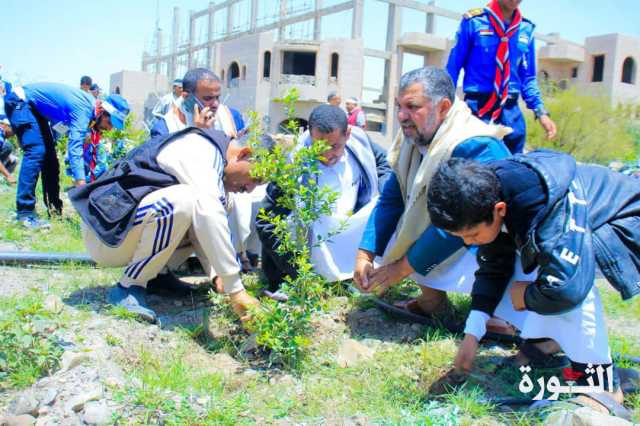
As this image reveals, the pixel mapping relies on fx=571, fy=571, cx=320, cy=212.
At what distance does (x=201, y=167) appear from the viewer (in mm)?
3084

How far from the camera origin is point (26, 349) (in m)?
2.42

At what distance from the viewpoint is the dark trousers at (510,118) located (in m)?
4.07

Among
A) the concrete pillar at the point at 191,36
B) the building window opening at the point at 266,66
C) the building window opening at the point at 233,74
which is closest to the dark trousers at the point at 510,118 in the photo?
the building window opening at the point at 266,66

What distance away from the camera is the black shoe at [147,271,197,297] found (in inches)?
146

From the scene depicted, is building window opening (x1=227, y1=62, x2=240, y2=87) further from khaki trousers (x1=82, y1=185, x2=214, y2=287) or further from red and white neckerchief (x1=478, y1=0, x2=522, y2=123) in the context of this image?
khaki trousers (x1=82, y1=185, x2=214, y2=287)

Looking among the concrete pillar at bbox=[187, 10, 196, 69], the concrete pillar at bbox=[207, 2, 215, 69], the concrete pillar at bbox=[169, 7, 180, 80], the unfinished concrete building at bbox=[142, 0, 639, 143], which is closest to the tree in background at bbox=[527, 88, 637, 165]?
the unfinished concrete building at bbox=[142, 0, 639, 143]

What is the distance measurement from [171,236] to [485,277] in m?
1.61

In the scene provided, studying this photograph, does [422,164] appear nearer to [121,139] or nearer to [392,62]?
[121,139]

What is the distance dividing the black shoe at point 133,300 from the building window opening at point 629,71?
3130 cm

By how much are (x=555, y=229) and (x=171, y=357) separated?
186 centimetres

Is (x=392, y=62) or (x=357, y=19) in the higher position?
(x=357, y=19)

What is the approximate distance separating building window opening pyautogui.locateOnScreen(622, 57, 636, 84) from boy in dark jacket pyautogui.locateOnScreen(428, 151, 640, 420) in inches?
1219

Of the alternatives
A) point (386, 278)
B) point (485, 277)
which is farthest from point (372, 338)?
point (485, 277)

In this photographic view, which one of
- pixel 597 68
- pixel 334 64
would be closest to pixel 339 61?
pixel 334 64
